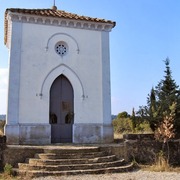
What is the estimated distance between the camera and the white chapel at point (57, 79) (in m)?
13.7

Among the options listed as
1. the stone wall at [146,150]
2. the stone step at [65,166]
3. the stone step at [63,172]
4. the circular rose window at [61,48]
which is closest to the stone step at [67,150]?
the stone step at [65,166]

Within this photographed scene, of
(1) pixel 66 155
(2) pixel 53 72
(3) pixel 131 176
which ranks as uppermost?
(2) pixel 53 72

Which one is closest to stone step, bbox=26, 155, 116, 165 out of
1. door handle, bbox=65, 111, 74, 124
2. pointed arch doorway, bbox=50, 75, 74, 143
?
pointed arch doorway, bbox=50, 75, 74, 143

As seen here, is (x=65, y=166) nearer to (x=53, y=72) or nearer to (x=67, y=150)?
(x=67, y=150)

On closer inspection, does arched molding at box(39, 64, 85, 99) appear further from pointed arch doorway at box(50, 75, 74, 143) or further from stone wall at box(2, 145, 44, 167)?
stone wall at box(2, 145, 44, 167)

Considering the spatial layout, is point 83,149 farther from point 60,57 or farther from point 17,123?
point 60,57

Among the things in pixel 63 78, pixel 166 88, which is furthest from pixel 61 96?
pixel 166 88

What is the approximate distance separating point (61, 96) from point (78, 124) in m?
1.75

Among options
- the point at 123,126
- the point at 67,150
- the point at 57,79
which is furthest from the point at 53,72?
→ the point at 123,126

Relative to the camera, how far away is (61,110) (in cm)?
1455

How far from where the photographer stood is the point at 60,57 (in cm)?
1470

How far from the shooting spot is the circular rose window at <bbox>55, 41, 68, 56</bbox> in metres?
14.9

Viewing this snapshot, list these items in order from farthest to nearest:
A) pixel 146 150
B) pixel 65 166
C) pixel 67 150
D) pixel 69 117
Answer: pixel 69 117 < pixel 146 150 < pixel 67 150 < pixel 65 166

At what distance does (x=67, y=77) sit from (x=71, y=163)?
19.1ft
